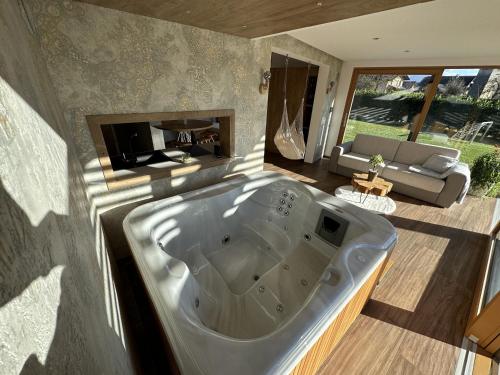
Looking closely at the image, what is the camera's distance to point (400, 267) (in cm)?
187

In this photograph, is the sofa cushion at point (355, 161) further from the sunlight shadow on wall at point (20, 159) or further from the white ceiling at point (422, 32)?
the sunlight shadow on wall at point (20, 159)

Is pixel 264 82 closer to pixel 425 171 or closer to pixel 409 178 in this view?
pixel 409 178

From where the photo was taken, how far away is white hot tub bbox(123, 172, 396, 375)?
2.64 ft

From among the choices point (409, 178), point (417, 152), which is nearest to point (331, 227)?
point (409, 178)

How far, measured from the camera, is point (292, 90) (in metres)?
4.27

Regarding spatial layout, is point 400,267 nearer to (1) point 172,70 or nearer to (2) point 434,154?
(2) point 434,154

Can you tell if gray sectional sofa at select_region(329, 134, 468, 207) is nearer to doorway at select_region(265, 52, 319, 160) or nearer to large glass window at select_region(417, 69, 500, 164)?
large glass window at select_region(417, 69, 500, 164)

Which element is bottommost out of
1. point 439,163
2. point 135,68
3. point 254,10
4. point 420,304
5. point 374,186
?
point 420,304

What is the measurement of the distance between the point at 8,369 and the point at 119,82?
1.63 meters

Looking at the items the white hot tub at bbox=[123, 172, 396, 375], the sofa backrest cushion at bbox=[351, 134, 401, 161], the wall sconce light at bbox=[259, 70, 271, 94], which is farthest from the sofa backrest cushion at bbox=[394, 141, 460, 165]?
the wall sconce light at bbox=[259, 70, 271, 94]

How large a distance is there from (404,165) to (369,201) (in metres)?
1.14

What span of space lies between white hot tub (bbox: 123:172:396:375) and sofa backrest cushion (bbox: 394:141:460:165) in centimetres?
261

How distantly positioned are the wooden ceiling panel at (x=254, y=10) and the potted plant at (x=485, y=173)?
11.8 feet

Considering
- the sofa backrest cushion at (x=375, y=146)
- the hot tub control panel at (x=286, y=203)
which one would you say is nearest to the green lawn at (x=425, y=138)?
the sofa backrest cushion at (x=375, y=146)
